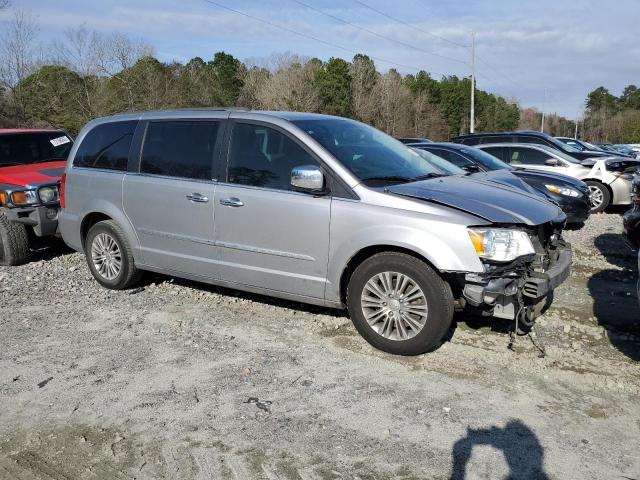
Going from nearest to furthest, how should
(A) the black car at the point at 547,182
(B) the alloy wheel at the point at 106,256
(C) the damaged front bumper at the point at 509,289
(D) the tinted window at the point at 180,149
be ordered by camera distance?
(C) the damaged front bumper at the point at 509,289 < (D) the tinted window at the point at 180,149 < (B) the alloy wheel at the point at 106,256 < (A) the black car at the point at 547,182

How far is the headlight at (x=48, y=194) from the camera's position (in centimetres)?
786

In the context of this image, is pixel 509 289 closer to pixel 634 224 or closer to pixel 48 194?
pixel 634 224

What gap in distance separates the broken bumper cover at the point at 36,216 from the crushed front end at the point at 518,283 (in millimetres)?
5845

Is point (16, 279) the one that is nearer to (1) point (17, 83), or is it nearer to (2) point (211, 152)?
(2) point (211, 152)

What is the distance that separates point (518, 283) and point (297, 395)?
1.82 metres

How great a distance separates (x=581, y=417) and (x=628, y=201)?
10303 mm

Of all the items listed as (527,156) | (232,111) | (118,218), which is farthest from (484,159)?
(118,218)

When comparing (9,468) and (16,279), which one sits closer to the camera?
(9,468)

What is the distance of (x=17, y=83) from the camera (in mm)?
29188

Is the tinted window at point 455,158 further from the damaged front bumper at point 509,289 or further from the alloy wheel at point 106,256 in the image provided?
the alloy wheel at point 106,256

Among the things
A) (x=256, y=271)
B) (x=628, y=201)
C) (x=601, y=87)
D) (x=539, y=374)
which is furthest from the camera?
(x=601, y=87)

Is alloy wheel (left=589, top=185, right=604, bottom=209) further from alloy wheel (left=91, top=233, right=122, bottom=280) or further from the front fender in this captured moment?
alloy wheel (left=91, top=233, right=122, bottom=280)

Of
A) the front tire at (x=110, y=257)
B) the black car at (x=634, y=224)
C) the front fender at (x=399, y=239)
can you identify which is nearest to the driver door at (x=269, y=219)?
the front fender at (x=399, y=239)

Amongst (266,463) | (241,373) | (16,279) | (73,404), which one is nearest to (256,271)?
(241,373)
